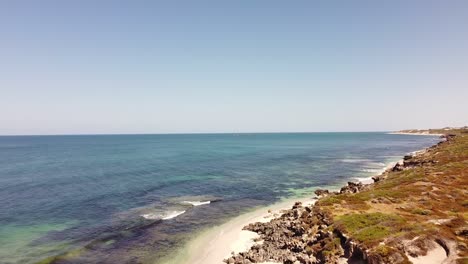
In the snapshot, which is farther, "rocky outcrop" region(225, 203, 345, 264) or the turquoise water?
the turquoise water

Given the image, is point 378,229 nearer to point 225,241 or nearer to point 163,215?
point 225,241

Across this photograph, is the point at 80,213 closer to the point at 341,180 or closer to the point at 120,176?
the point at 120,176

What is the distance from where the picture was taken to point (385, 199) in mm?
43469

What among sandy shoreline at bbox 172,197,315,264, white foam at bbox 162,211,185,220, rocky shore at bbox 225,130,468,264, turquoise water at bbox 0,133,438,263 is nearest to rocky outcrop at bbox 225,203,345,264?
rocky shore at bbox 225,130,468,264

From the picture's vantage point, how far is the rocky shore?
27.1 m

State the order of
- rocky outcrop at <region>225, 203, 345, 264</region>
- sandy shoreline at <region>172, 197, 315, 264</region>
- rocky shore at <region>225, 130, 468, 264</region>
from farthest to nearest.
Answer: sandy shoreline at <region>172, 197, 315, 264</region> → rocky outcrop at <region>225, 203, 345, 264</region> → rocky shore at <region>225, 130, 468, 264</region>

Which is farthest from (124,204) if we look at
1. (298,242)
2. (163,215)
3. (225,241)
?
(298,242)

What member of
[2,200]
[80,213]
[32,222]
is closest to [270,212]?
[80,213]

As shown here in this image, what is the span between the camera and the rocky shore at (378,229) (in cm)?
2709

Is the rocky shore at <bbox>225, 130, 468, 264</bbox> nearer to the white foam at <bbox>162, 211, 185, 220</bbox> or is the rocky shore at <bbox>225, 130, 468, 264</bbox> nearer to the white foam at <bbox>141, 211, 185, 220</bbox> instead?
the white foam at <bbox>162, 211, 185, 220</bbox>

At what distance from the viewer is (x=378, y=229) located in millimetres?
31266

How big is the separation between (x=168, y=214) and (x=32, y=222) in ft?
69.8

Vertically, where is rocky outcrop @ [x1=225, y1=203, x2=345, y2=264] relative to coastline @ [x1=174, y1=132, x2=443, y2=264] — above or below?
above

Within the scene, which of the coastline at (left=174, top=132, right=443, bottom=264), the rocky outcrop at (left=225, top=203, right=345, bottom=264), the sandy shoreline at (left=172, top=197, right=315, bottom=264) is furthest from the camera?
the sandy shoreline at (left=172, top=197, right=315, bottom=264)
